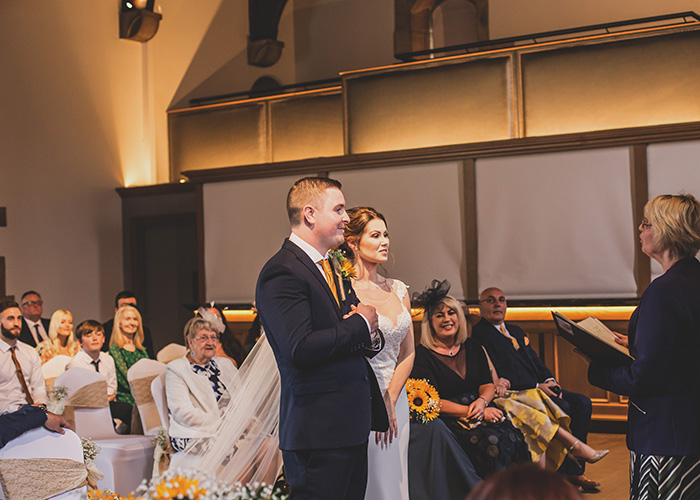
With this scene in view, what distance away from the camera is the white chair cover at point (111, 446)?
17.2 ft

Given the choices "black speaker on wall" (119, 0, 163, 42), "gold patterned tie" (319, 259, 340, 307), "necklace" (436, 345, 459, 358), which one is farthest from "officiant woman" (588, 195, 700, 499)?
"black speaker on wall" (119, 0, 163, 42)

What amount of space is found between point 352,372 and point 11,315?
356 cm

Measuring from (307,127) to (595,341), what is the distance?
7.18 metres

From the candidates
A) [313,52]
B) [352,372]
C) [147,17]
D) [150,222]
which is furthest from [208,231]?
[352,372]

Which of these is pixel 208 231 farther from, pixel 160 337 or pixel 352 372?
pixel 352 372

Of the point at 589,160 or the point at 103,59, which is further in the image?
the point at 103,59

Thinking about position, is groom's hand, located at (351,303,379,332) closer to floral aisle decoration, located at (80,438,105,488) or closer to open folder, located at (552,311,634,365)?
open folder, located at (552,311,634,365)

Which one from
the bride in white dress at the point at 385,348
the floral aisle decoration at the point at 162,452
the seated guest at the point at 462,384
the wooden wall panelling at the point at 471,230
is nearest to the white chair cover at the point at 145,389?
the floral aisle decoration at the point at 162,452

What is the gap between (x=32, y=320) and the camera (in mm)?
8492

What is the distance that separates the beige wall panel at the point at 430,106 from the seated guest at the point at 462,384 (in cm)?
361

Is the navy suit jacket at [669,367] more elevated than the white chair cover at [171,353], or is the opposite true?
the navy suit jacket at [669,367]

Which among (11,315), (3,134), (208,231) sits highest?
(3,134)

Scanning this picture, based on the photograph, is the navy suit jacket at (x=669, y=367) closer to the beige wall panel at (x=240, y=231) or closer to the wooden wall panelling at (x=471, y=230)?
the wooden wall panelling at (x=471, y=230)

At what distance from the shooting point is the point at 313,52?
39.7 feet
